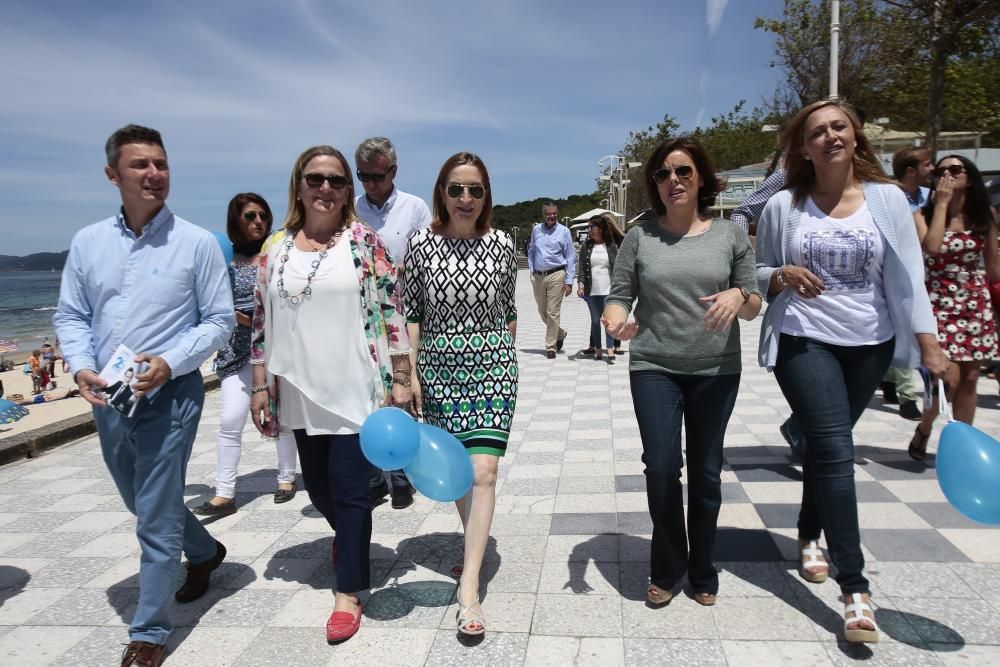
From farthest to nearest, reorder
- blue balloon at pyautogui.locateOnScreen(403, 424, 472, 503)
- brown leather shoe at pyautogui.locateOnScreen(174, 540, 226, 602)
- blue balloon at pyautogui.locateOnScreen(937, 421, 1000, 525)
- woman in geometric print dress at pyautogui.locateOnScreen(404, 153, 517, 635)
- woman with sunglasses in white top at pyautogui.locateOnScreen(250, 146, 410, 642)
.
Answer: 1. brown leather shoe at pyautogui.locateOnScreen(174, 540, 226, 602)
2. woman in geometric print dress at pyautogui.locateOnScreen(404, 153, 517, 635)
3. woman with sunglasses in white top at pyautogui.locateOnScreen(250, 146, 410, 642)
4. blue balloon at pyautogui.locateOnScreen(403, 424, 472, 503)
5. blue balloon at pyautogui.locateOnScreen(937, 421, 1000, 525)

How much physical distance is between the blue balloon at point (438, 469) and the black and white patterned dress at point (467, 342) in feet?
1.02

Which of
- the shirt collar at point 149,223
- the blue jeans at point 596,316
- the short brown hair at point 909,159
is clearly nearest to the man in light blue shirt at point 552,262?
the blue jeans at point 596,316

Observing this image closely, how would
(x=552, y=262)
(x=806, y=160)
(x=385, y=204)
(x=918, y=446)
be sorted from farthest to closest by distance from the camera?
1. (x=552, y=262)
2. (x=918, y=446)
3. (x=385, y=204)
4. (x=806, y=160)

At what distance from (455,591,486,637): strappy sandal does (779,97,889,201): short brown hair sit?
2.14m

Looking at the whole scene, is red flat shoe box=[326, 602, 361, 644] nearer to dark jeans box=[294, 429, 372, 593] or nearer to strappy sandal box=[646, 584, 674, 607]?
dark jeans box=[294, 429, 372, 593]

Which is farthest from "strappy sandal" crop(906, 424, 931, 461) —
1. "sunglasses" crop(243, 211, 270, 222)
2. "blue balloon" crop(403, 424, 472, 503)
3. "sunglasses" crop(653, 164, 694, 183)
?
"sunglasses" crop(243, 211, 270, 222)

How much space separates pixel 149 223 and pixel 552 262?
7.76 m

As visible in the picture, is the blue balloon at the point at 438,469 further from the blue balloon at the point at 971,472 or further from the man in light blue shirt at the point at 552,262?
the man in light blue shirt at the point at 552,262

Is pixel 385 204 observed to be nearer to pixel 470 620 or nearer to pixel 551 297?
pixel 470 620

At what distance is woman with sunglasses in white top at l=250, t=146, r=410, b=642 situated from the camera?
2814 millimetres

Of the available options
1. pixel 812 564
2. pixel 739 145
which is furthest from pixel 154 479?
pixel 739 145

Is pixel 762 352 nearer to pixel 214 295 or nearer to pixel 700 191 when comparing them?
pixel 700 191

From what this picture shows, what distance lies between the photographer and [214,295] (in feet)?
9.41

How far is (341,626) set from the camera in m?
2.73
